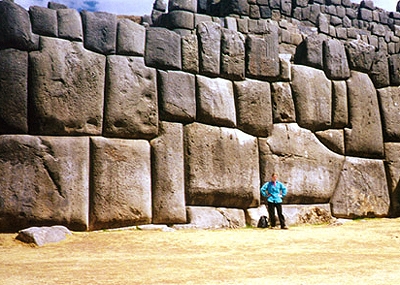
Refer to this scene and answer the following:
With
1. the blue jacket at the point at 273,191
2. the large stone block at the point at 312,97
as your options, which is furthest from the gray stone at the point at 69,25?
the large stone block at the point at 312,97

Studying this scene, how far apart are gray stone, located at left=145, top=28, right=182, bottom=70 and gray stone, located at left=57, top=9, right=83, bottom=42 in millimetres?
1171

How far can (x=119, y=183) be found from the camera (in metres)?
7.53

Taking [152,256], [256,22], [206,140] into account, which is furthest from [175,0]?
[152,256]

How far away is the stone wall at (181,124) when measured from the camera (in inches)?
284

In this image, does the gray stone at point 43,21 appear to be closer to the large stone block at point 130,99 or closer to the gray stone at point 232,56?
the large stone block at point 130,99

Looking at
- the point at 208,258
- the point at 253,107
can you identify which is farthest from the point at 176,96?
the point at 208,258

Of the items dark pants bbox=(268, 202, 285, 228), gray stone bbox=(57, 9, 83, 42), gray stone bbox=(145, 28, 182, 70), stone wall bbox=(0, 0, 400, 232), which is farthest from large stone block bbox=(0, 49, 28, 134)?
dark pants bbox=(268, 202, 285, 228)

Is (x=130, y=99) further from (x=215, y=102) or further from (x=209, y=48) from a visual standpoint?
(x=209, y=48)

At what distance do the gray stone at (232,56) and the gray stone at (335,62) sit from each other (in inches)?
80.1

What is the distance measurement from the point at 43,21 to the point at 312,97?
17.2 feet

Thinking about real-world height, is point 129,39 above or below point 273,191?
above

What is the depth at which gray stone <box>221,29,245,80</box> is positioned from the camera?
29.1 ft

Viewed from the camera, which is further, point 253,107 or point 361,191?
point 361,191

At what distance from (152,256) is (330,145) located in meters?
5.57
